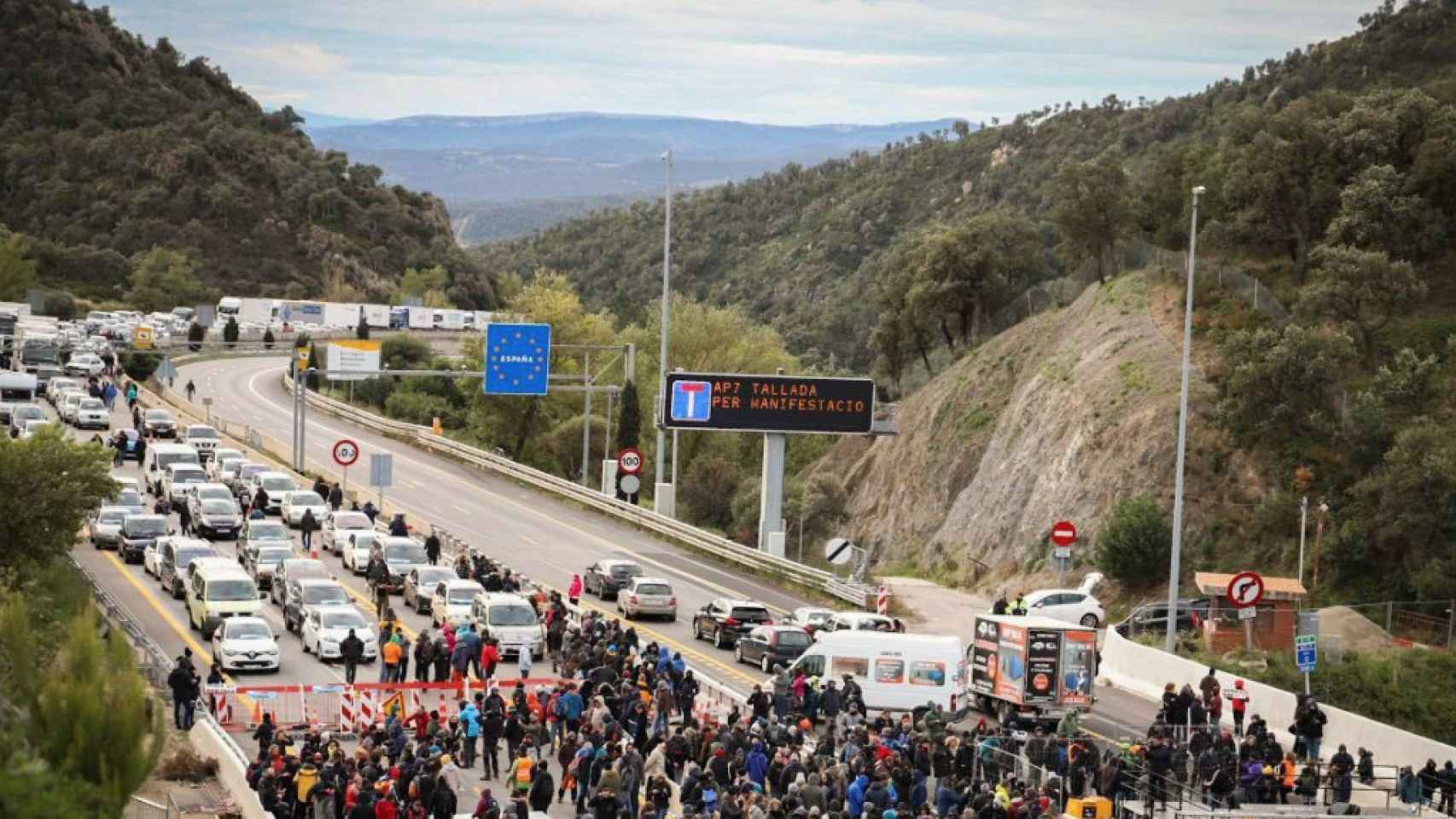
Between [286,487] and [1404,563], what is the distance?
103 ft

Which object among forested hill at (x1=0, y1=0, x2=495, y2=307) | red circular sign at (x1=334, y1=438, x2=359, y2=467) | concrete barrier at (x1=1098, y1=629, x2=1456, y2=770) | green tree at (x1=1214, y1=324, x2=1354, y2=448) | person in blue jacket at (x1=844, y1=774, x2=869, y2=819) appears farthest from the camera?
forested hill at (x1=0, y1=0, x2=495, y2=307)

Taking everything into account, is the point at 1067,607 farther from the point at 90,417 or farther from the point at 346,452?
the point at 90,417

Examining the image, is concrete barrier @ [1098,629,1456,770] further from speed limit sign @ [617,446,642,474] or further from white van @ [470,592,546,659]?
speed limit sign @ [617,446,642,474]

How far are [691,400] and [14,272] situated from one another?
9310 cm

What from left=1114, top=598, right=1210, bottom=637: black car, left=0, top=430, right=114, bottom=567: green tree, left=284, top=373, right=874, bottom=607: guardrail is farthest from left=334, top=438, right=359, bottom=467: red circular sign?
left=1114, top=598, right=1210, bottom=637: black car

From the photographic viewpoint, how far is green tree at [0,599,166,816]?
1505cm

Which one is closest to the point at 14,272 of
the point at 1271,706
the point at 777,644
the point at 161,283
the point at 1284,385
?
the point at 161,283

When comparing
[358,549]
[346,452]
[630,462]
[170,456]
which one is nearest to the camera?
[358,549]

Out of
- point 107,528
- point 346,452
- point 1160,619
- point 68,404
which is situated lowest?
point 1160,619

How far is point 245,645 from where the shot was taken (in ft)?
117

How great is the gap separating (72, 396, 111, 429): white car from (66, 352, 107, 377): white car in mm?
18103

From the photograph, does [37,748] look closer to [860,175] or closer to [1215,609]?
[1215,609]

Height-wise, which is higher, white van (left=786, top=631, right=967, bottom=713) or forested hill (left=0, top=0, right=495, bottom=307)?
forested hill (left=0, top=0, right=495, bottom=307)

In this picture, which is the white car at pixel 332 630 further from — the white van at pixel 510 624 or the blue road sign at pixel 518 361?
the blue road sign at pixel 518 361
